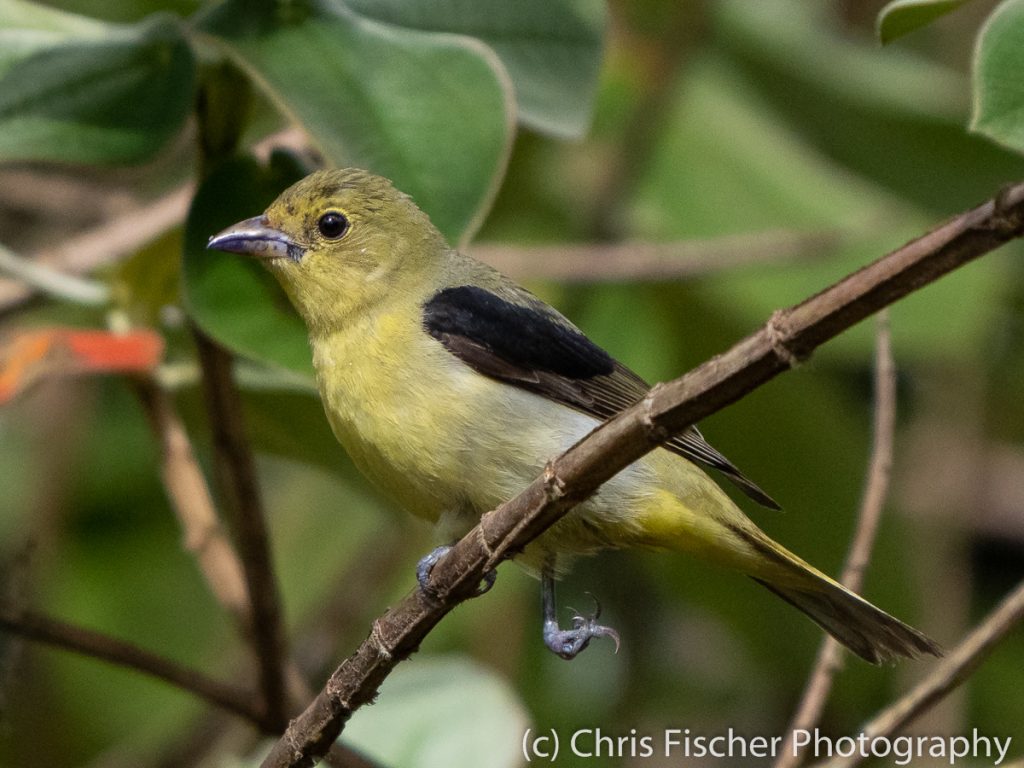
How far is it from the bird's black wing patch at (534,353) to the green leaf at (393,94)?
16 centimetres

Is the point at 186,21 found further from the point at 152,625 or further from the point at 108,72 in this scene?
the point at 152,625

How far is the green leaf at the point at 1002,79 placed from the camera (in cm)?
148

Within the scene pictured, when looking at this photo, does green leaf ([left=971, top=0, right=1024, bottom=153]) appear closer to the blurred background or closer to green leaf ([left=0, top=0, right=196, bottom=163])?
green leaf ([left=0, top=0, right=196, bottom=163])

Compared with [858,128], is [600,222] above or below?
below

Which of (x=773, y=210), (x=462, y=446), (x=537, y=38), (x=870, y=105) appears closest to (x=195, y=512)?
(x=462, y=446)

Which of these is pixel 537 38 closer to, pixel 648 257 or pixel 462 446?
pixel 462 446

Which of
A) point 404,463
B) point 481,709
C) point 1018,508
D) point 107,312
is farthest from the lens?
point 1018,508

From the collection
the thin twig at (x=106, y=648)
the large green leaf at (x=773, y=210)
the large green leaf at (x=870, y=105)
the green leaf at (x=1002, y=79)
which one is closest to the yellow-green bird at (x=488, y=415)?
the thin twig at (x=106, y=648)

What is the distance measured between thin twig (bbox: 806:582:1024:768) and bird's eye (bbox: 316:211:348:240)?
46.7 inches

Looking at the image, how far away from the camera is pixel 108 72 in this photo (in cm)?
220

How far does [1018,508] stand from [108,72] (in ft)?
9.44

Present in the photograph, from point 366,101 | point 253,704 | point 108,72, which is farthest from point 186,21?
point 253,704

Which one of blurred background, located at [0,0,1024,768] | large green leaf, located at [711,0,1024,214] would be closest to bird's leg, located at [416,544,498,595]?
blurred background, located at [0,0,1024,768]

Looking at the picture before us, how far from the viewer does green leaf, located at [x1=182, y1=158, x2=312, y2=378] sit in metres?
2.16
